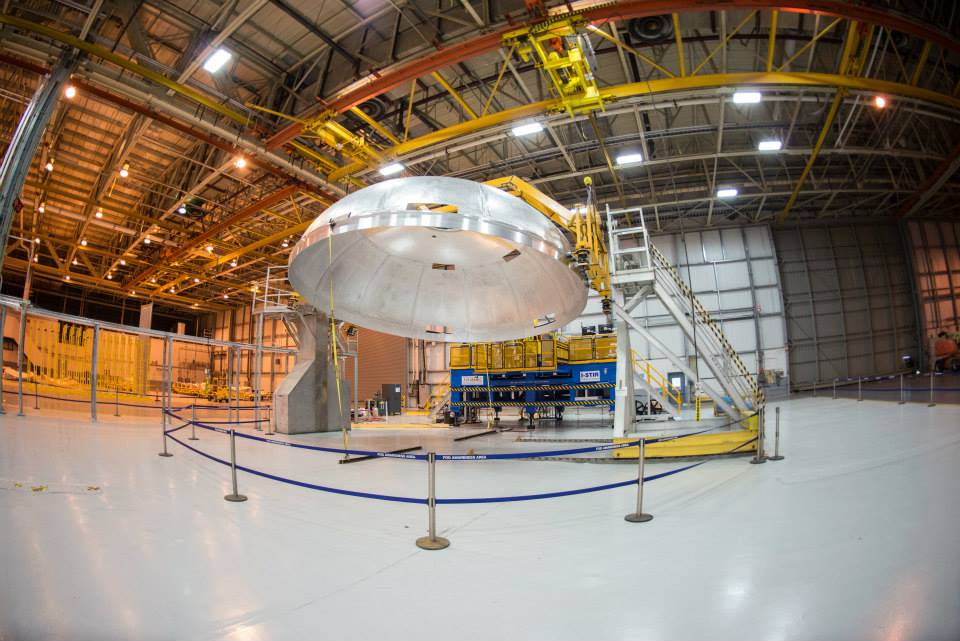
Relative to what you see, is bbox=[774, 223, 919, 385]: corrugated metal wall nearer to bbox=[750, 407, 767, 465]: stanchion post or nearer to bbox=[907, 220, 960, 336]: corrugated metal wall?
bbox=[907, 220, 960, 336]: corrugated metal wall

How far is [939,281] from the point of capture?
99.2 feet

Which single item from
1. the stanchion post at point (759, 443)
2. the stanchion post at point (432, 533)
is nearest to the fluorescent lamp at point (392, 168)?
the stanchion post at point (759, 443)

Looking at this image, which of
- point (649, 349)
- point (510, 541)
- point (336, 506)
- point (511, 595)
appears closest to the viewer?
point (511, 595)

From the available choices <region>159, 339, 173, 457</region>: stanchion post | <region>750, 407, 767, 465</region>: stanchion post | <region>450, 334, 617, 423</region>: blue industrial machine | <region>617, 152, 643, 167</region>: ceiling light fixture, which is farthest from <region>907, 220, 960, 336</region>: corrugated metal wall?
<region>159, 339, 173, 457</region>: stanchion post

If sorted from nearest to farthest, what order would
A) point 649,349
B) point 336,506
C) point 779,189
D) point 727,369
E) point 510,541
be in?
point 510,541 < point 336,506 < point 727,369 < point 779,189 < point 649,349

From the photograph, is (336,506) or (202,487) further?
(202,487)

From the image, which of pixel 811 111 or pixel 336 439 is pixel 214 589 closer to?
pixel 336 439

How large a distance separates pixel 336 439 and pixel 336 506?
24.7 ft

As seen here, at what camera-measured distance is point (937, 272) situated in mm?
30281

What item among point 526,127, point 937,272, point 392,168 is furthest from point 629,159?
point 937,272

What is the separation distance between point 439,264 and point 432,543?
5.30 metres

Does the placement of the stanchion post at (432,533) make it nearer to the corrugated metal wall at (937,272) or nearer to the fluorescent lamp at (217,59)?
the fluorescent lamp at (217,59)

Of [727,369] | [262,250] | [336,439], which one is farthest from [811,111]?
[262,250]

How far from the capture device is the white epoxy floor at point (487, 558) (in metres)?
2.73
